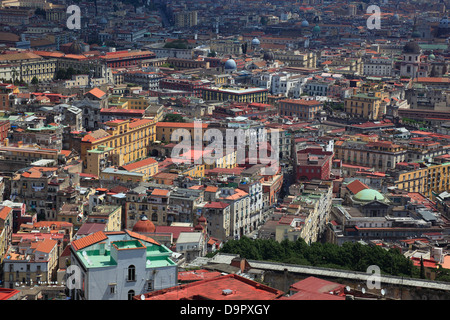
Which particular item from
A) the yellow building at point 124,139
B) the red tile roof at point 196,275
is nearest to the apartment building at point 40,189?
the yellow building at point 124,139

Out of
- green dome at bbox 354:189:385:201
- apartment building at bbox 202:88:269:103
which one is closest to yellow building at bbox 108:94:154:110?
apartment building at bbox 202:88:269:103

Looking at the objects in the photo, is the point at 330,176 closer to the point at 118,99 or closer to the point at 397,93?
the point at 118,99

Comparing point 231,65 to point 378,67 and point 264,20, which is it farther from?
point 264,20

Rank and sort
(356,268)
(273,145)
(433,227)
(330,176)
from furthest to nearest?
(273,145) → (330,176) → (433,227) → (356,268)

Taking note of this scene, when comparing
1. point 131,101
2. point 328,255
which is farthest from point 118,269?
point 131,101

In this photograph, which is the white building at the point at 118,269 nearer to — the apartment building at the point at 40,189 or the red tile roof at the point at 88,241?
the red tile roof at the point at 88,241

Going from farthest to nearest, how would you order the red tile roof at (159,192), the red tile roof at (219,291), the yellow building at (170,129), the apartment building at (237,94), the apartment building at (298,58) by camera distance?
1. the apartment building at (298,58)
2. the apartment building at (237,94)
3. the yellow building at (170,129)
4. the red tile roof at (159,192)
5. the red tile roof at (219,291)

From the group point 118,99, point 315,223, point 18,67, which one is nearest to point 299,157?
point 315,223
